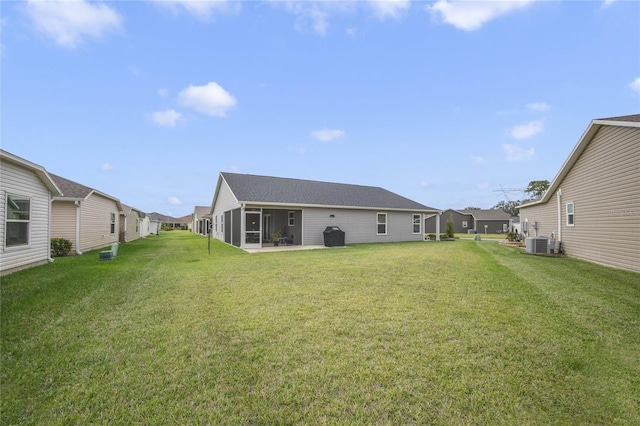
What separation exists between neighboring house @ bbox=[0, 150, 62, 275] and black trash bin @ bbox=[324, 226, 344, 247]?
11.7m

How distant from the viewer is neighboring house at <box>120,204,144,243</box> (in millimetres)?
21719

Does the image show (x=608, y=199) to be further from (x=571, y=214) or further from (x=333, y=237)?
(x=333, y=237)

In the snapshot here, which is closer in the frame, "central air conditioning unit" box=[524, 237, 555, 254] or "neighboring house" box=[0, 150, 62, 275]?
"neighboring house" box=[0, 150, 62, 275]

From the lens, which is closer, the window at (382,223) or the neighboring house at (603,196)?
the neighboring house at (603,196)

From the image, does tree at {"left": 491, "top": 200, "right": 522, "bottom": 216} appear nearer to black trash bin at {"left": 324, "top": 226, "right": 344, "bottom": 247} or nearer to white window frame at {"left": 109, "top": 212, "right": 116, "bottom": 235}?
black trash bin at {"left": 324, "top": 226, "right": 344, "bottom": 247}

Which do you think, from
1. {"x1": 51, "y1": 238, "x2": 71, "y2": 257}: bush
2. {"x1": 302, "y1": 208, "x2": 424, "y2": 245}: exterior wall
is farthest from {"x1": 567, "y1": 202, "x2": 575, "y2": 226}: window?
{"x1": 51, "y1": 238, "x2": 71, "y2": 257}: bush

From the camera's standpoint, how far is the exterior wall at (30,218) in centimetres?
761

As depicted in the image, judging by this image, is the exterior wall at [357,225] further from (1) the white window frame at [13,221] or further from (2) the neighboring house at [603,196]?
(1) the white window frame at [13,221]

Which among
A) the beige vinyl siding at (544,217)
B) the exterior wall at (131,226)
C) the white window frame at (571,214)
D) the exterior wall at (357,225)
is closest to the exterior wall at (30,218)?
the exterior wall at (357,225)

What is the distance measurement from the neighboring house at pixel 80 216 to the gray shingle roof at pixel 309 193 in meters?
6.83

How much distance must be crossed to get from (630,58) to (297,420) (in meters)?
17.4

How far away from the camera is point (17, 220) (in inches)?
325

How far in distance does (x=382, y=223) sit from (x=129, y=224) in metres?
20.6

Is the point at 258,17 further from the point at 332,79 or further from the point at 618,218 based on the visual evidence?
the point at 618,218
